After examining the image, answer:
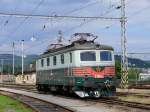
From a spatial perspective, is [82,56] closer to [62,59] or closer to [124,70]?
[62,59]

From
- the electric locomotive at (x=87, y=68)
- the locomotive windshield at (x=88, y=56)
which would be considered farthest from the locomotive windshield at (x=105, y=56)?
the locomotive windshield at (x=88, y=56)

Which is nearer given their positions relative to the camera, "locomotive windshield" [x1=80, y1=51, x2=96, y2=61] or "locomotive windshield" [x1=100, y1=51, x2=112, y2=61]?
"locomotive windshield" [x1=80, y1=51, x2=96, y2=61]

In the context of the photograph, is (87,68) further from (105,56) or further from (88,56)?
(105,56)

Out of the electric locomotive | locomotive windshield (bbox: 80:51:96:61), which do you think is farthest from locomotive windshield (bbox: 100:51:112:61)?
locomotive windshield (bbox: 80:51:96:61)

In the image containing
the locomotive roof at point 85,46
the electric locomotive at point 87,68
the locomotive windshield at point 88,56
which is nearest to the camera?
the electric locomotive at point 87,68

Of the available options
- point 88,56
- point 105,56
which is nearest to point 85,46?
point 88,56

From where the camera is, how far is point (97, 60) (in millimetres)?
28016

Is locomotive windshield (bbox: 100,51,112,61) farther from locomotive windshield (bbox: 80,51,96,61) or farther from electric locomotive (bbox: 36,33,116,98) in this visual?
locomotive windshield (bbox: 80,51,96,61)

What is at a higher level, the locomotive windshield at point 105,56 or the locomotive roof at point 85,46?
the locomotive roof at point 85,46

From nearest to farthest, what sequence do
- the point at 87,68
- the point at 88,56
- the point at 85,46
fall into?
the point at 87,68, the point at 88,56, the point at 85,46

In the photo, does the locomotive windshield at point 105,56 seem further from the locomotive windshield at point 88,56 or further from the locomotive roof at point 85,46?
the locomotive windshield at point 88,56

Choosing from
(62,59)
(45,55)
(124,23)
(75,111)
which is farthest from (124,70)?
(75,111)

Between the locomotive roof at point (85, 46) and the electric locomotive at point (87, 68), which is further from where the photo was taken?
the locomotive roof at point (85, 46)

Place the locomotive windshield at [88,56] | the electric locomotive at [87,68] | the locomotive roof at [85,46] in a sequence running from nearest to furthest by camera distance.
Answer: the electric locomotive at [87,68]
the locomotive windshield at [88,56]
the locomotive roof at [85,46]
